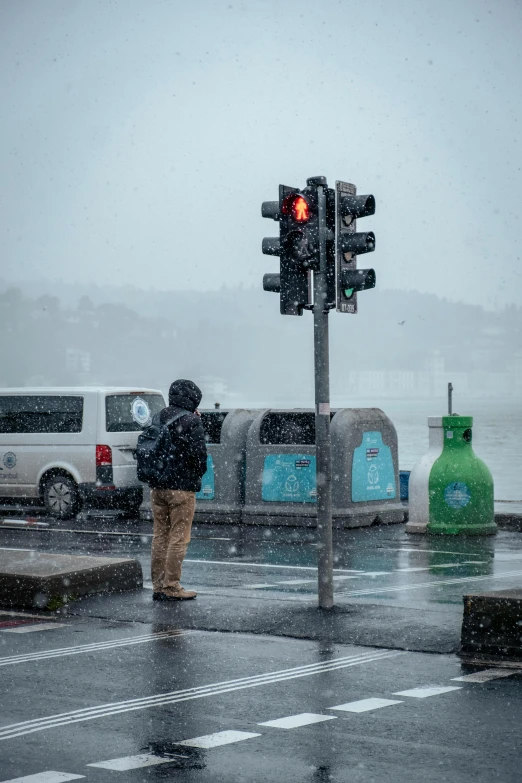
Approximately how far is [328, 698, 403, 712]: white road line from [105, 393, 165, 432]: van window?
13.4 m

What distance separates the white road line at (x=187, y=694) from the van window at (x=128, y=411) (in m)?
12.1

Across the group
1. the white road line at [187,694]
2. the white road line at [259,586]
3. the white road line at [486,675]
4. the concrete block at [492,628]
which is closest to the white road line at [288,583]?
the white road line at [259,586]

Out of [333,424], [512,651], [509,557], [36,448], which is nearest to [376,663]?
[512,651]

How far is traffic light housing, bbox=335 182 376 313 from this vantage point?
A: 10070 mm

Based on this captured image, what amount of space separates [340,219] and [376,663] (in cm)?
356

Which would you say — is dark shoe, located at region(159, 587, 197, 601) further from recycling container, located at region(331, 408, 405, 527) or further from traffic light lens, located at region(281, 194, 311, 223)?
recycling container, located at region(331, 408, 405, 527)

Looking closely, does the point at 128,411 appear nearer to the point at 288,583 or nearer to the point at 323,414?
the point at 288,583

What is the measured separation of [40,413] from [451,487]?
700 cm

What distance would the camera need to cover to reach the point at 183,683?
7.57 meters

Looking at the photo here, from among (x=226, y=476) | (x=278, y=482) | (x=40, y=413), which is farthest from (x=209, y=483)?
(x=40, y=413)

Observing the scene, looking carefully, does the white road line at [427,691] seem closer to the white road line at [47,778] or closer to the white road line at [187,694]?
the white road line at [187,694]

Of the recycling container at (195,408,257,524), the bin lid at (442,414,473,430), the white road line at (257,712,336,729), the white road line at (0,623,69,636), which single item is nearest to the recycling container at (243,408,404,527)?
the recycling container at (195,408,257,524)

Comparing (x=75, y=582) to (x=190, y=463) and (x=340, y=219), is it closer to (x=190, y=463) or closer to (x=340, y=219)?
(x=190, y=463)

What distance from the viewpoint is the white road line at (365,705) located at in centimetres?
684
